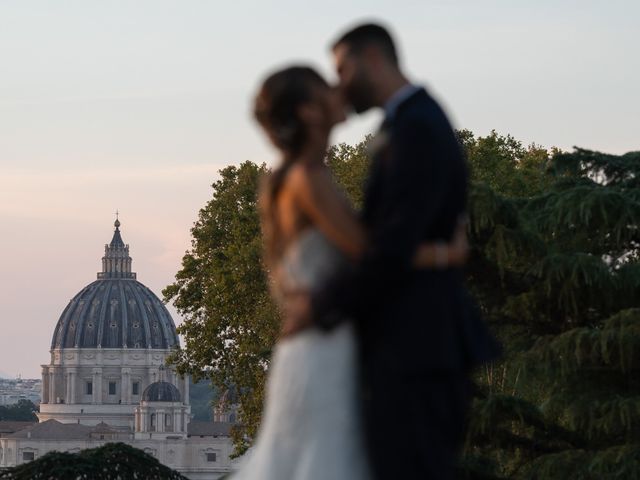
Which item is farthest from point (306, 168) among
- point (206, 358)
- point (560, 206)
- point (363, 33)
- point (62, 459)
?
point (206, 358)

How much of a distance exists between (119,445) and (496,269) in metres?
8.27

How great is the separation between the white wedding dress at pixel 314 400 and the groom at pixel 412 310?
8 cm

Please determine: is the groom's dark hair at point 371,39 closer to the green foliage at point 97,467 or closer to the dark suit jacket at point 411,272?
the dark suit jacket at point 411,272

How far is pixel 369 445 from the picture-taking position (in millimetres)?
5289

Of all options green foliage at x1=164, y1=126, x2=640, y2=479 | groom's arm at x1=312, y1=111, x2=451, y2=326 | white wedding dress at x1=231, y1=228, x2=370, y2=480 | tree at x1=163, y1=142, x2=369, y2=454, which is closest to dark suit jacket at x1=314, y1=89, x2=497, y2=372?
groom's arm at x1=312, y1=111, x2=451, y2=326

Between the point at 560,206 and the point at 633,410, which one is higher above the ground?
the point at 560,206

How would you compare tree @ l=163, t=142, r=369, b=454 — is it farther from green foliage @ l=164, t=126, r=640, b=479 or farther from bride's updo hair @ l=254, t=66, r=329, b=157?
bride's updo hair @ l=254, t=66, r=329, b=157

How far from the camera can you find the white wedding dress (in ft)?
17.5

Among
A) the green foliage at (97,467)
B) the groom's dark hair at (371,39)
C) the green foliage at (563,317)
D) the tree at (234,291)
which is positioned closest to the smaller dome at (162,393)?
the tree at (234,291)

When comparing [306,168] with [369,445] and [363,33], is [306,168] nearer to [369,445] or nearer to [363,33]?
[363,33]

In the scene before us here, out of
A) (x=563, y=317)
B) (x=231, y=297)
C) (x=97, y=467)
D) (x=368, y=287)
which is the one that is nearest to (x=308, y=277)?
(x=368, y=287)

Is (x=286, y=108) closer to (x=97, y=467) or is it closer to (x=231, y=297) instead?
(x=97, y=467)

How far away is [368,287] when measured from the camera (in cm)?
516

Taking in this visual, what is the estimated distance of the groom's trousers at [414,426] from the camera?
518 centimetres
